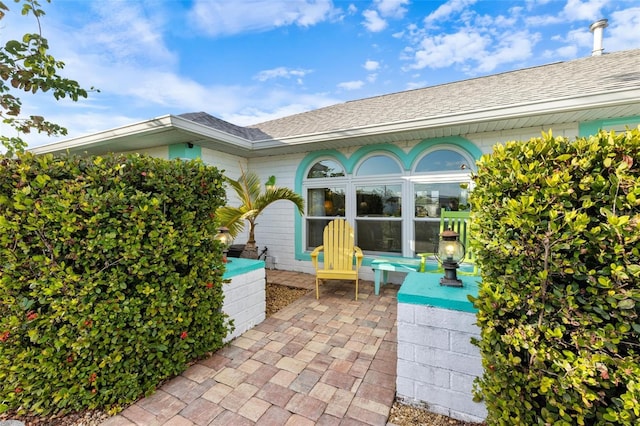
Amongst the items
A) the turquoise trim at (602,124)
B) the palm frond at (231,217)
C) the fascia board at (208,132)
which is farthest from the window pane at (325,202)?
Answer: the turquoise trim at (602,124)

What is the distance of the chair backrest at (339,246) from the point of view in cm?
403

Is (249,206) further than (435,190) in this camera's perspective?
No

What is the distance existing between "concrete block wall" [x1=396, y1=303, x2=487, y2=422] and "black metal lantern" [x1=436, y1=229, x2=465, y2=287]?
1.09ft

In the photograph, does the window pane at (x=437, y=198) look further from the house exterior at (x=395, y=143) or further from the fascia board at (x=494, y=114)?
the fascia board at (x=494, y=114)

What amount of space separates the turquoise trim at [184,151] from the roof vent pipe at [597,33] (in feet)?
25.9

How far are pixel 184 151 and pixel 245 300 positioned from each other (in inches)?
122

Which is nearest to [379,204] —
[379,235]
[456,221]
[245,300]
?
[379,235]

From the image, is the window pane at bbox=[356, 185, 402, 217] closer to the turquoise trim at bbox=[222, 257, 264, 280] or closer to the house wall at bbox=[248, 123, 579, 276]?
the house wall at bbox=[248, 123, 579, 276]

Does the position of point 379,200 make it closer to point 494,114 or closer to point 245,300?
point 494,114

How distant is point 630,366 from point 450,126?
3355 millimetres

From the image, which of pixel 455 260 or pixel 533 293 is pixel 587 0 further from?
pixel 533 293

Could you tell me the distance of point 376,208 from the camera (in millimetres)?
4762

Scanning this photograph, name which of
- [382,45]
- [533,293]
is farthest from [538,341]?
[382,45]

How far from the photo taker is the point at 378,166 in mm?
4660
